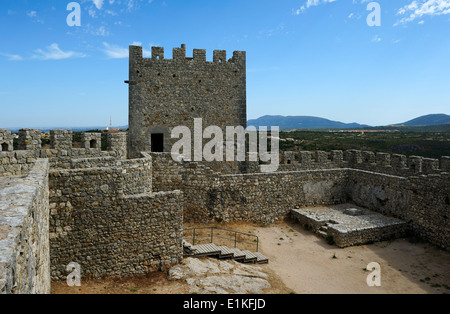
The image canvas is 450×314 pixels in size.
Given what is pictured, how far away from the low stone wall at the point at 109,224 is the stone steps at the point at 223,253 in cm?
76

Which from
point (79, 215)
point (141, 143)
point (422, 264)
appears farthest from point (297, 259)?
point (141, 143)

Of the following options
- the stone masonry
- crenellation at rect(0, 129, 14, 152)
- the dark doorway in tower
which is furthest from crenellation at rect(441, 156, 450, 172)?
crenellation at rect(0, 129, 14, 152)

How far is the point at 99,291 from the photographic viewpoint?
7.39m

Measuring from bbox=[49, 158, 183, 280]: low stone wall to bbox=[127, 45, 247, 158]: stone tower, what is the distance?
5.99m

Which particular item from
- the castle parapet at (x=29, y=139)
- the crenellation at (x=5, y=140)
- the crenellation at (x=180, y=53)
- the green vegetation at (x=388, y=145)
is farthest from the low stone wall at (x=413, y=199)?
the green vegetation at (x=388, y=145)

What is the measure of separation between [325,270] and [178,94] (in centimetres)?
969

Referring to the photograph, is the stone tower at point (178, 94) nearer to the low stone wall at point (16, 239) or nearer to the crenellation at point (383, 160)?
the crenellation at point (383, 160)

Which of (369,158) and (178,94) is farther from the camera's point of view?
(369,158)

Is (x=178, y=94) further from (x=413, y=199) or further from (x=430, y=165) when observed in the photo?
(x=430, y=165)

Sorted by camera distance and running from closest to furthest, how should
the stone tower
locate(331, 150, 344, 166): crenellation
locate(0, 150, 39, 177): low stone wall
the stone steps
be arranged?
1. locate(0, 150, 39, 177): low stone wall
2. the stone steps
3. the stone tower
4. locate(331, 150, 344, 166): crenellation

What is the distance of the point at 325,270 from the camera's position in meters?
10.1

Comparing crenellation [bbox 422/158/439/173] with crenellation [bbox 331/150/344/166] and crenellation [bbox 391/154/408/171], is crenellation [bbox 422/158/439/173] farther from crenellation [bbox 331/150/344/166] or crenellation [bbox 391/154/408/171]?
crenellation [bbox 331/150/344/166]

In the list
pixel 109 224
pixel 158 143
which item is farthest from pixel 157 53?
pixel 109 224

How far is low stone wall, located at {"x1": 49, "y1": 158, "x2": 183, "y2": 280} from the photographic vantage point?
7.50 meters
